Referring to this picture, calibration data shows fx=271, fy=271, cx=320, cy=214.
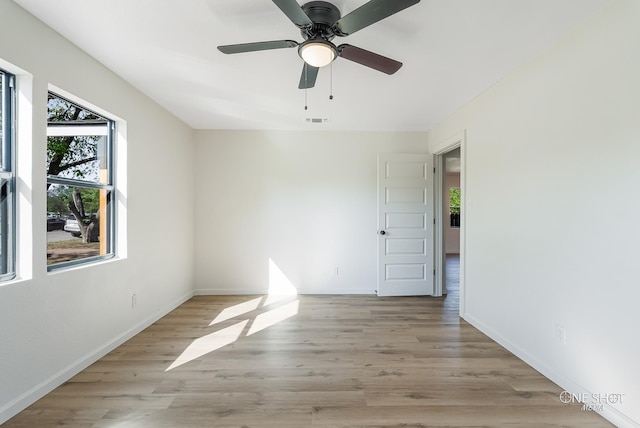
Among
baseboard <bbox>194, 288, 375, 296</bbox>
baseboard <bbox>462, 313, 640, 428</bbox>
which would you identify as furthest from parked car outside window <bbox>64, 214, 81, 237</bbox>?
baseboard <bbox>462, 313, 640, 428</bbox>

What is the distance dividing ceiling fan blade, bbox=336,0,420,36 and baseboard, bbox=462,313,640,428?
8.33ft

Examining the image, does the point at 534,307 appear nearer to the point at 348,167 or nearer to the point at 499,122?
the point at 499,122

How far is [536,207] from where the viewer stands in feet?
7.14

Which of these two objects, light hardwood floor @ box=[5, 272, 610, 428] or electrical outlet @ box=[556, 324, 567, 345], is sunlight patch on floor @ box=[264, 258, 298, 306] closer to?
light hardwood floor @ box=[5, 272, 610, 428]

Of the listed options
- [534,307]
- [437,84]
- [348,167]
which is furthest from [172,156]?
[534,307]

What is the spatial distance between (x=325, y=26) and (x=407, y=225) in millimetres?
2983

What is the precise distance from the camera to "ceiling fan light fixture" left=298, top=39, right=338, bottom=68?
157 cm

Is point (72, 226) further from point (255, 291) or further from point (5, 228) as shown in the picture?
point (255, 291)

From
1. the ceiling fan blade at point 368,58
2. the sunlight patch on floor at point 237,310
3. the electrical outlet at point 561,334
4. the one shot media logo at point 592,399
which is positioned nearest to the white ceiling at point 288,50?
the ceiling fan blade at point 368,58

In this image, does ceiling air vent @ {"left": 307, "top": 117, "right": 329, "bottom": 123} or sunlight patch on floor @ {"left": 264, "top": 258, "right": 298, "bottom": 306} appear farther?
sunlight patch on floor @ {"left": 264, "top": 258, "right": 298, "bottom": 306}

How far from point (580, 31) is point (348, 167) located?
2.69 m

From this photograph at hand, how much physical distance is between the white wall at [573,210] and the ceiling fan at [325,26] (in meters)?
1.25

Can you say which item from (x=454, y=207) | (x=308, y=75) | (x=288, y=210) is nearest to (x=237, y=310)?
(x=288, y=210)

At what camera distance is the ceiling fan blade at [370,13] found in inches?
51.3
